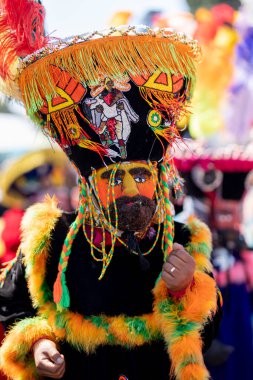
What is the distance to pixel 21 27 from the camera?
2.25 metres

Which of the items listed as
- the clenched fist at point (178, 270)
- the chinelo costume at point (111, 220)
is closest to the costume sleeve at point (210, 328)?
the chinelo costume at point (111, 220)

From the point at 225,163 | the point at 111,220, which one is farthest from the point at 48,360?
the point at 225,163

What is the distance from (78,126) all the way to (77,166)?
181 mm

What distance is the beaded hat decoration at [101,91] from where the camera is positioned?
2.14 metres

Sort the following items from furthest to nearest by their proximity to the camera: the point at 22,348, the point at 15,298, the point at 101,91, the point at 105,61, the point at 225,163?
the point at 225,163 → the point at 15,298 → the point at 22,348 → the point at 101,91 → the point at 105,61

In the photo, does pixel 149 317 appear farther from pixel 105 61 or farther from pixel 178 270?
pixel 105 61

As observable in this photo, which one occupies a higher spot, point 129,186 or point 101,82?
point 101,82

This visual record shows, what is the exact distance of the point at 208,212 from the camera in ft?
15.2

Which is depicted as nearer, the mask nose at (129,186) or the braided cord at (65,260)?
the mask nose at (129,186)

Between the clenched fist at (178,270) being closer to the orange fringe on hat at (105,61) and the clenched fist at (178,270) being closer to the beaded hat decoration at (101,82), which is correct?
the beaded hat decoration at (101,82)

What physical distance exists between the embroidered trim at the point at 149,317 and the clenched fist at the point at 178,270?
0.09 metres

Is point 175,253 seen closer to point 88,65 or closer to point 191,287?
point 191,287

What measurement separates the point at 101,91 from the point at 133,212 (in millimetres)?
440

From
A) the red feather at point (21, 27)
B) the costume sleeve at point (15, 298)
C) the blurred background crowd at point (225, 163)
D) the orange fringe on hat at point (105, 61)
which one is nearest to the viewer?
the orange fringe on hat at point (105, 61)
